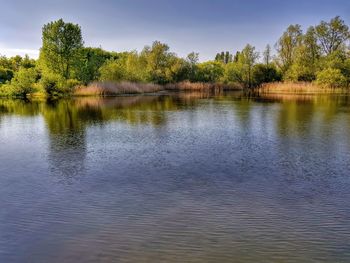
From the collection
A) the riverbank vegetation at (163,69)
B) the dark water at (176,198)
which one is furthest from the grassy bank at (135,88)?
the dark water at (176,198)

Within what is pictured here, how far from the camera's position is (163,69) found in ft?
228

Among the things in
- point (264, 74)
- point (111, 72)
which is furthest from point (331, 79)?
point (111, 72)

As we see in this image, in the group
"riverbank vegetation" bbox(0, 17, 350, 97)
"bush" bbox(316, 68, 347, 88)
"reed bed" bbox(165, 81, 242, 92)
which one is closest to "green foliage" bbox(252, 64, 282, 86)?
"riverbank vegetation" bbox(0, 17, 350, 97)

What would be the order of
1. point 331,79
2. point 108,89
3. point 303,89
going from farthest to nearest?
point 303,89 → point 331,79 → point 108,89

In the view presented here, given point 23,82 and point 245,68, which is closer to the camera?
point 23,82

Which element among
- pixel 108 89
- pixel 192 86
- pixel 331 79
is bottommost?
pixel 108 89

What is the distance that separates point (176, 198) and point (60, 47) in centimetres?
5043

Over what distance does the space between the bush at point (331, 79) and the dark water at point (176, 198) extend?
153 feet

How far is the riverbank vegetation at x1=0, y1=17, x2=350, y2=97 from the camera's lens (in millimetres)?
49156

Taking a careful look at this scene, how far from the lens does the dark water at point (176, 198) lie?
19.1 ft

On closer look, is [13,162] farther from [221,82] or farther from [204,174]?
[221,82]

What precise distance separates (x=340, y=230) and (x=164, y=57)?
66.8 metres

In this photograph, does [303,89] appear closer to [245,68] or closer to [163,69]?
[245,68]

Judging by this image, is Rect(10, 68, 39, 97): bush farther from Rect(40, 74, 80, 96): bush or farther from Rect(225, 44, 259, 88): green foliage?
Rect(225, 44, 259, 88): green foliage
